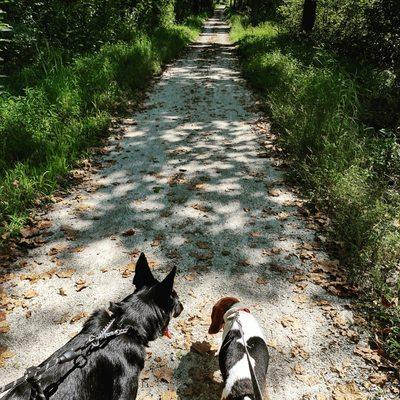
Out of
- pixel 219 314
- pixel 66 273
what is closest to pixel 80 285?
pixel 66 273

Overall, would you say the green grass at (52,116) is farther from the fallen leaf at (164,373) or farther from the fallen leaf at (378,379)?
the fallen leaf at (378,379)

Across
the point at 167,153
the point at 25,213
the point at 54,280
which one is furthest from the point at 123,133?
the point at 54,280

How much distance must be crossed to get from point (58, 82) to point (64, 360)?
7262 mm

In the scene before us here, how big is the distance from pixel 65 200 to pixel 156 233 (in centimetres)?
170

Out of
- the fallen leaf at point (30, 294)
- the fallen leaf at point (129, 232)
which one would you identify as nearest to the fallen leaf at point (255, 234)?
the fallen leaf at point (129, 232)

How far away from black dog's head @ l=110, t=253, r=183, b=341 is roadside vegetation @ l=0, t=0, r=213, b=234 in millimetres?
2691

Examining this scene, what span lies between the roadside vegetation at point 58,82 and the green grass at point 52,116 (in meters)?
0.01

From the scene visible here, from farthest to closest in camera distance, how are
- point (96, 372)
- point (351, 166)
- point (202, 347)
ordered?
point (351, 166) → point (202, 347) → point (96, 372)

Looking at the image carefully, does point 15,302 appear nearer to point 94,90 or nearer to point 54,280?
point 54,280

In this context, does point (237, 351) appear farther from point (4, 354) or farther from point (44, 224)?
point (44, 224)

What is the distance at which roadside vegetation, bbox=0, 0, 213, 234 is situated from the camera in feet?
18.4

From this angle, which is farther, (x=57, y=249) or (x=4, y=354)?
(x=57, y=249)

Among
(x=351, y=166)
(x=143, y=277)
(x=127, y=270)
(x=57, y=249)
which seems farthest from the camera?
(x=351, y=166)

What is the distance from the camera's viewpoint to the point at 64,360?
1.98 metres
